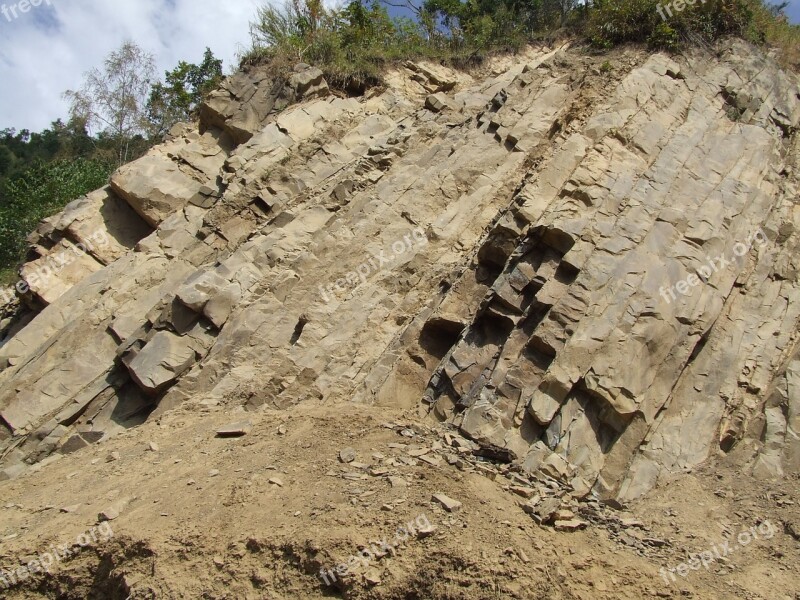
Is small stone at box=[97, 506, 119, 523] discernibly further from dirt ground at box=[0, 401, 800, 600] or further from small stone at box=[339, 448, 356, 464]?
small stone at box=[339, 448, 356, 464]

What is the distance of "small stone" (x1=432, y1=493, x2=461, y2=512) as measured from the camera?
5.87 meters

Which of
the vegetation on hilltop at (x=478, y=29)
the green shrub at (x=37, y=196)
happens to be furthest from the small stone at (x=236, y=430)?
the green shrub at (x=37, y=196)

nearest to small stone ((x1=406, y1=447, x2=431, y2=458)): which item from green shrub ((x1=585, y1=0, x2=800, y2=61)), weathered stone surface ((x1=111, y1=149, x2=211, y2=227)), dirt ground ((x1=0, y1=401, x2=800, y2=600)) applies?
dirt ground ((x1=0, y1=401, x2=800, y2=600))

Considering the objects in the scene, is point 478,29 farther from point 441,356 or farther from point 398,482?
point 398,482

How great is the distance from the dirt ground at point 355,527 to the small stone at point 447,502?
4 cm

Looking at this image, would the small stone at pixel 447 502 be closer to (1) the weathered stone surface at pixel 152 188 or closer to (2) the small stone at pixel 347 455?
(2) the small stone at pixel 347 455

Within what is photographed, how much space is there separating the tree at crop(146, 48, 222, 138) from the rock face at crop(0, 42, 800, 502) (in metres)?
6.76

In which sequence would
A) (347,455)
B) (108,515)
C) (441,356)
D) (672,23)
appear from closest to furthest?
(108,515) → (347,455) → (441,356) → (672,23)

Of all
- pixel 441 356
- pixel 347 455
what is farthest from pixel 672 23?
pixel 347 455

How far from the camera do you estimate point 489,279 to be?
905cm

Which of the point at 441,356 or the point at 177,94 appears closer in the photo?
the point at 441,356

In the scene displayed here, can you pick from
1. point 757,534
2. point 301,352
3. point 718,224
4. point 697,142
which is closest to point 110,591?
point 301,352

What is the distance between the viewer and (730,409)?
8.15m

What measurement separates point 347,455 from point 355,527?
1.22 meters
